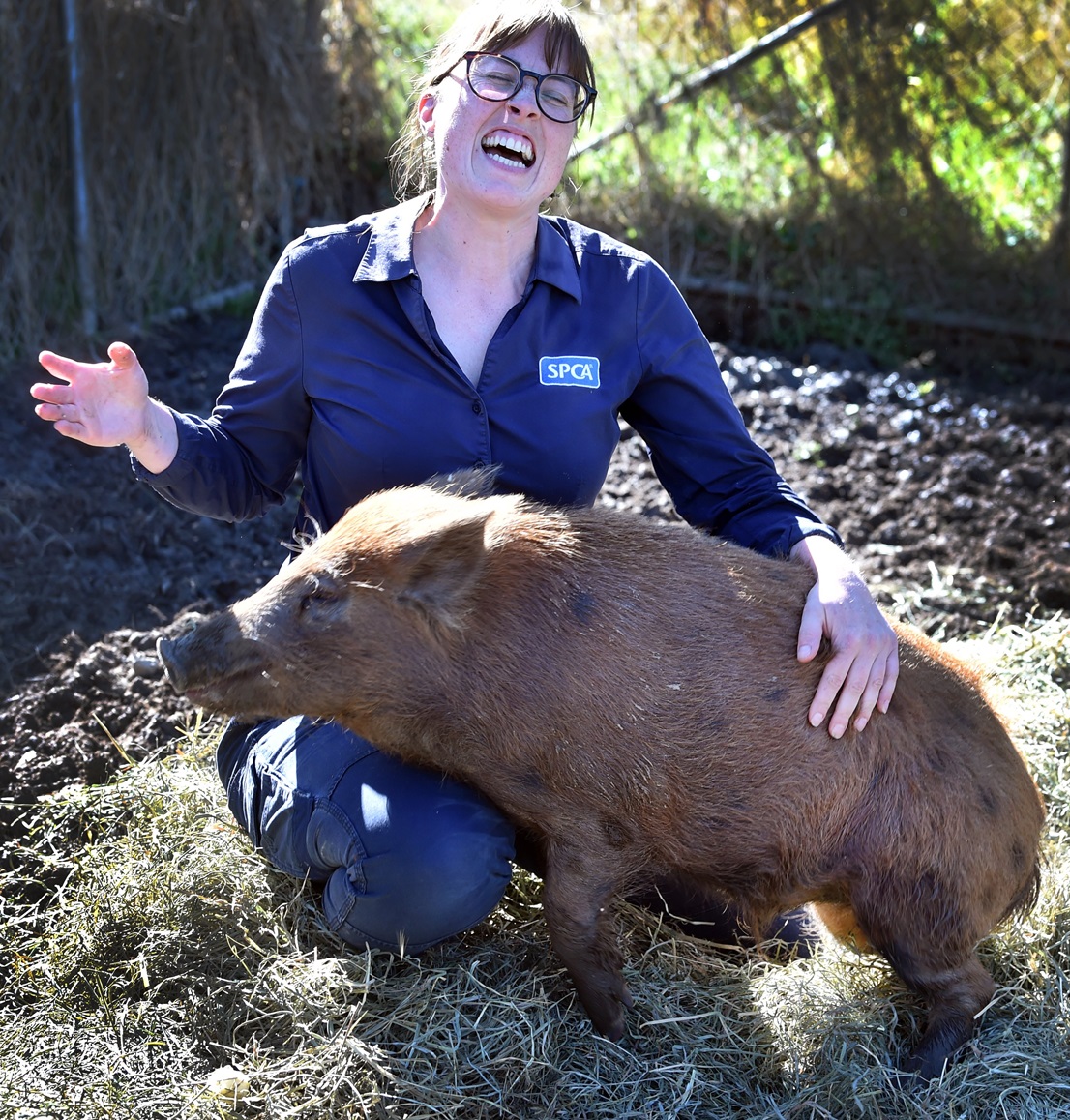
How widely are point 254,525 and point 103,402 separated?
232cm

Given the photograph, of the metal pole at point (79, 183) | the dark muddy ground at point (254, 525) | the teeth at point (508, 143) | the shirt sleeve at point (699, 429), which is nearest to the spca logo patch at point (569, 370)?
the shirt sleeve at point (699, 429)

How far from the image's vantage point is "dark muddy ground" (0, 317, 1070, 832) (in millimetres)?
3965

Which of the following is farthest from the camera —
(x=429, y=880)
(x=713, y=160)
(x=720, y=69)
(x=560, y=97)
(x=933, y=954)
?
(x=713, y=160)

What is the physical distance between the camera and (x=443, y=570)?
2.66 meters

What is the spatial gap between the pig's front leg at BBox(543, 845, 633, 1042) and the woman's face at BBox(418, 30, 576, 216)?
5.04ft

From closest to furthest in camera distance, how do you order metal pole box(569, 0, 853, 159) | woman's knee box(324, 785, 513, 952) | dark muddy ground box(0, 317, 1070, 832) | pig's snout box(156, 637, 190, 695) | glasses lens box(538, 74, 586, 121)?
pig's snout box(156, 637, 190, 695) < woman's knee box(324, 785, 513, 952) < glasses lens box(538, 74, 586, 121) < dark muddy ground box(0, 317, 1070, 832) < metal pole box(569, 0, 853, 159)

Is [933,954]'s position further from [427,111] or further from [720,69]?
[720,69]

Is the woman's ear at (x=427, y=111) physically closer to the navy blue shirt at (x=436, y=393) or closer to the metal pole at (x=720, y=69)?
the navy blue shirt at (x=436, y=393)

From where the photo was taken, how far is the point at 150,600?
4.50 metres

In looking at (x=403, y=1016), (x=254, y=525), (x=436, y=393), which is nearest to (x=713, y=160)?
(x=254, y=525)

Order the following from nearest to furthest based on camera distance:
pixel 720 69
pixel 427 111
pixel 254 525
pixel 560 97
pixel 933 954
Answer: pixel 933 954, pixel 560 97, pixel 427 111, pixel 254 525, pixel 720 69

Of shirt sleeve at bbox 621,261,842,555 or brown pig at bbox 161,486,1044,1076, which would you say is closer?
brown pig at bbox 161,486,1044,1076

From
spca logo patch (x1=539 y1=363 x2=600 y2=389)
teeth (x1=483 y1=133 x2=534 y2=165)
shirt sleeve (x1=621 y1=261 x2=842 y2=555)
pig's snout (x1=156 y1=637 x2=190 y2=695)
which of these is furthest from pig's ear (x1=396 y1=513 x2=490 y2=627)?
teeth (x1=483 y1=133 x2=534 y2=165)

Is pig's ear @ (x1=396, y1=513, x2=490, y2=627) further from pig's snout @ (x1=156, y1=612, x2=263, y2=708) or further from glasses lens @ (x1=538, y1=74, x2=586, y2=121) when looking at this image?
glasses lens @ (x1=538, y1=74, x2=586, y2=121)
